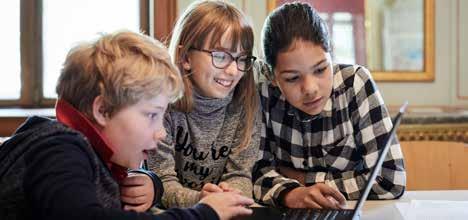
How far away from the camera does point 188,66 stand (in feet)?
4.40

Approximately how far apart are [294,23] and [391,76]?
5.47 feet

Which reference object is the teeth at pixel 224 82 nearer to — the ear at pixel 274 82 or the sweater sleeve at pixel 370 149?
the ear at pixel 274 82

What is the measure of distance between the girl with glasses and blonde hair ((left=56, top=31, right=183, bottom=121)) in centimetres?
38

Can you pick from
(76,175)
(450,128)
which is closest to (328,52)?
(76,175)

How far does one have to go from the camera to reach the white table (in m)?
1.11

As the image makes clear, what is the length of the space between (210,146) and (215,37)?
0.83 ft

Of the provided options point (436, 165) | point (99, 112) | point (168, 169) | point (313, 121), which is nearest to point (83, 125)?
point (99, 112)

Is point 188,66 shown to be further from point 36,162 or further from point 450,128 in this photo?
point 450,128

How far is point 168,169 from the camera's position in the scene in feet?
4.23

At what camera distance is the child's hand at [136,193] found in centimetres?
107

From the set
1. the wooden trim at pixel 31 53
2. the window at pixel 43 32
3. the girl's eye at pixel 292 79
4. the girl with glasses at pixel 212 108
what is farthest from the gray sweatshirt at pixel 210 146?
the wooden trim at pixel 31 53

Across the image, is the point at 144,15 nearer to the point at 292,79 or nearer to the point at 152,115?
the point at 292,79

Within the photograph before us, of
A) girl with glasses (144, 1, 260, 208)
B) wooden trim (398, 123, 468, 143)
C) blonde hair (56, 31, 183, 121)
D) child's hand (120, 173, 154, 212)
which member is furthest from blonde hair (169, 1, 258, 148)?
wooden trim (398, 123, 468, 143)

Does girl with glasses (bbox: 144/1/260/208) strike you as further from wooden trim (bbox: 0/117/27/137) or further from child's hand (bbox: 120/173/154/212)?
wooden trim (bbox: 0/117/27/137)
